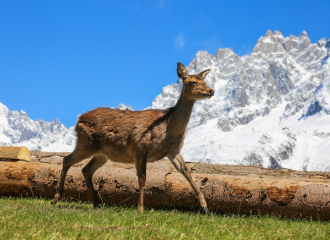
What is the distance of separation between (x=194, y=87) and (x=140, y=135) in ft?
5.43

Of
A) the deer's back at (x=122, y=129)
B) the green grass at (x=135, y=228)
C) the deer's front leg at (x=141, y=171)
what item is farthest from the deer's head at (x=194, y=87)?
the green grass at (x=135, y=228)

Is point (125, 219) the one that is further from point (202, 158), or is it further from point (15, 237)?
point (202, 158)

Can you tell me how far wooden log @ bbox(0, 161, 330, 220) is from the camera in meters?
7.27

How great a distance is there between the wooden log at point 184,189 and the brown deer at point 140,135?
554 mm

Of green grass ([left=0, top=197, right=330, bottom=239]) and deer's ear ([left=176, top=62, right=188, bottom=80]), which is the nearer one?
green grass ([left=0, top=197, right=330, bottom=239])

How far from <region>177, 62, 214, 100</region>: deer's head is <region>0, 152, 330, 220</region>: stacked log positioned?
2133 millimetres

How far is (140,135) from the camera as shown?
7.65 metres

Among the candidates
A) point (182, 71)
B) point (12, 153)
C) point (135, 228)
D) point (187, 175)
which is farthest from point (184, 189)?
point (12, 153)

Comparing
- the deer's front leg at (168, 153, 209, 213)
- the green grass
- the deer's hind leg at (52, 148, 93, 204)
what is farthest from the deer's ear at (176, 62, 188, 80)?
the green grass

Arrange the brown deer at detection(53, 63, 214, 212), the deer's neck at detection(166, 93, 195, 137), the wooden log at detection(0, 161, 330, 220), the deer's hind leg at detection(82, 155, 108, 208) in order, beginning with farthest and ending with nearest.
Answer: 1. the deer's hind leg at detection(82, 155, 108, 208)
2. the deer's neck at detection(166, 93, 195, 137)
3. the brown deer at detection(53, 63, 214, 212)
4. the wooden log at detection(0, 161, 330, 220)

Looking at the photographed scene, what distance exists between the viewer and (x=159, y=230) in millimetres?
4832

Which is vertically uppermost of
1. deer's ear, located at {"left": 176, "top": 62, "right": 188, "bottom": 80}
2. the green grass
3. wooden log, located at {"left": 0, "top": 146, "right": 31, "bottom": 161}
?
deer's ear, located at {"left": 176, "top": 62, "right": 188, "bottom": 80}

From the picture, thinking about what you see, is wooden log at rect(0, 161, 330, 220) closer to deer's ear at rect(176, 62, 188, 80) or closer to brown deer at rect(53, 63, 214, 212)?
brown deer at rect(53, 63, 214, 212)

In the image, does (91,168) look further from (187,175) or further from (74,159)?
(187,175)
